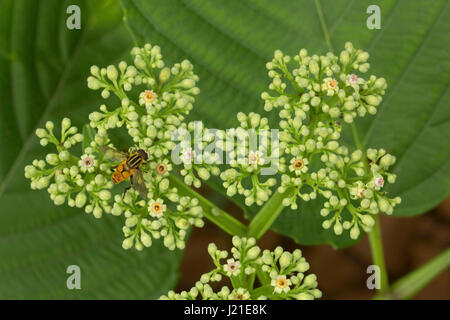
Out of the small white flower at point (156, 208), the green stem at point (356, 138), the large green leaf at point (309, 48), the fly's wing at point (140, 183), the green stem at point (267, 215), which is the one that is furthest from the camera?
the green stem at point (356, 138)

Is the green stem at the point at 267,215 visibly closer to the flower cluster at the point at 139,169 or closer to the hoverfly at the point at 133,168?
the flower cluster at the point at 139,169

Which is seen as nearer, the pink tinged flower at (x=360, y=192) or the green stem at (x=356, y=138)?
the pink tinged flower at (x=360, y=192)

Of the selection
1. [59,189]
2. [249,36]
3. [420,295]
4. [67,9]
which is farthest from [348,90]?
[420,295]

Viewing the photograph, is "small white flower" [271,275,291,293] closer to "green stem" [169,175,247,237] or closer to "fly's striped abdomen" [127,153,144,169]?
"green stem" [169,175,247,237]

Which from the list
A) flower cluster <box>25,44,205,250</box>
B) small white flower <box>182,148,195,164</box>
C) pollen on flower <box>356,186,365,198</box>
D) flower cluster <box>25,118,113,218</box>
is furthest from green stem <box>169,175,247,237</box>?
pollen on flower <box>356,186,365,198</box>

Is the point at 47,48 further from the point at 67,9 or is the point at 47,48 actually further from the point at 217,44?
the point at 217,44

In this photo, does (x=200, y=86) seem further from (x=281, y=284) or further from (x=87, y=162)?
(x=281, y=284)
